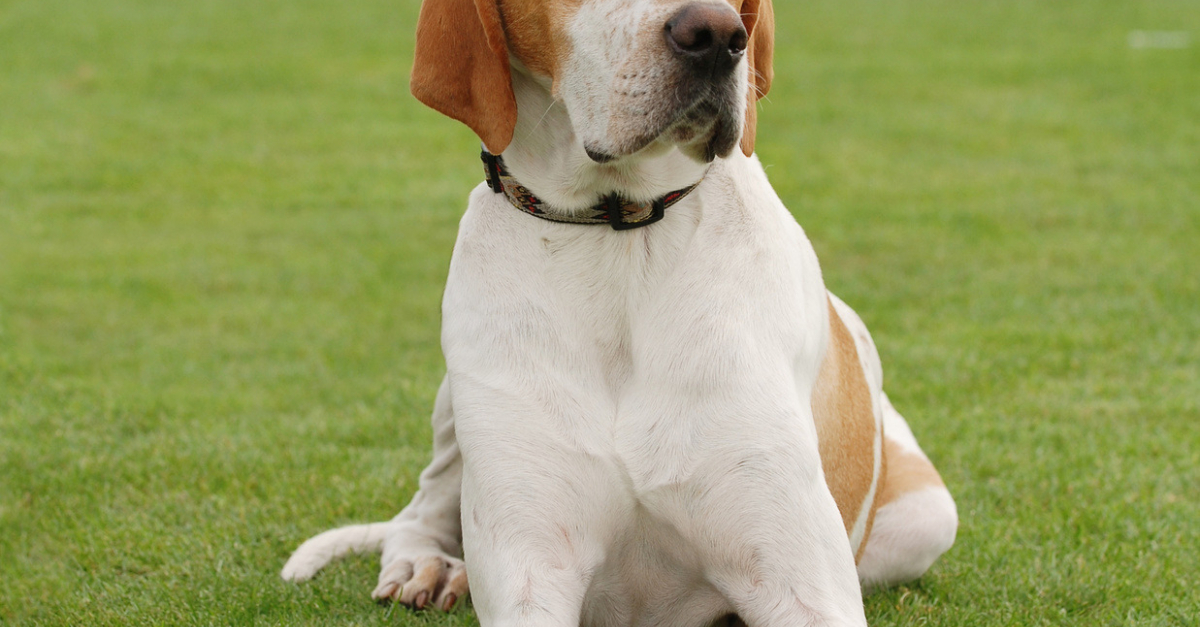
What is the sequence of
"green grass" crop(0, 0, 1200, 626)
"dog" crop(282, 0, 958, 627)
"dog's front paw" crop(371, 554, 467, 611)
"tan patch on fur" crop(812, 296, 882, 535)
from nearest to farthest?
"dog" crop(282, 0, 958, 627) < "tan patch on fur" crop(812, 296, 882, 535) < "dog's front paw" crop(371, 554, 467, 611) < "green grass" crop(0, 0, 1200, 626)

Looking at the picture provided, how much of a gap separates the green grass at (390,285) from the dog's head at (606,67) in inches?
57.5

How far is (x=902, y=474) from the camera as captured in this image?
401 centimetres

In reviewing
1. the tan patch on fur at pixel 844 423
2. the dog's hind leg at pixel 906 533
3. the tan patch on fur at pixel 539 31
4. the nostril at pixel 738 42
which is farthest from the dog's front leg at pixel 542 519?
the dog's hind leg at pixel 906 533

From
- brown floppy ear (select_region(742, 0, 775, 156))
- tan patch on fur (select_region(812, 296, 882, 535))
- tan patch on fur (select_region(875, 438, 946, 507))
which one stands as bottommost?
tan patch on fur (select_region(875, 438, 946, 507))

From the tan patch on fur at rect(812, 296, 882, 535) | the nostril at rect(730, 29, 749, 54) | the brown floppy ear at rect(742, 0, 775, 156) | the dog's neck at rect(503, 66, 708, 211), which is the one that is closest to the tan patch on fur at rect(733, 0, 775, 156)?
the brown floppy ear at rect(742, 0, 775, 156)

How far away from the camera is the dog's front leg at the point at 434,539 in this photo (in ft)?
12.4

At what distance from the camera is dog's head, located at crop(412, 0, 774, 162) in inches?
107

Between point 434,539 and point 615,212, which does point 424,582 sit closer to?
point 434,539

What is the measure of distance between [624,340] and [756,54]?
764 millimetres

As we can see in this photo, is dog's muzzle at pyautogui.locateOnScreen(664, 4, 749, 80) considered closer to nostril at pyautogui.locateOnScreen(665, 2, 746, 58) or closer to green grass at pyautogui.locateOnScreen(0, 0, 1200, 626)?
nostril at pyautogui.locateOnScreen(665, 2, 746, 58)

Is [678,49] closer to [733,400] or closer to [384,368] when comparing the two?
[733,400]

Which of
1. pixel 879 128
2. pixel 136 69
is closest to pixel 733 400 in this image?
pixel 879 128

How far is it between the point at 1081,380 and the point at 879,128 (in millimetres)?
6846

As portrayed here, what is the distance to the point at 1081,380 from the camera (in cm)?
645
